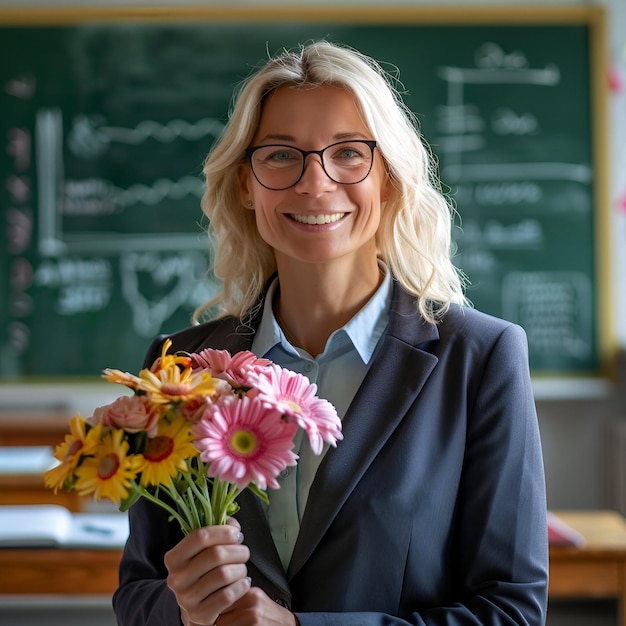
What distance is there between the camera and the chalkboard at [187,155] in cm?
386

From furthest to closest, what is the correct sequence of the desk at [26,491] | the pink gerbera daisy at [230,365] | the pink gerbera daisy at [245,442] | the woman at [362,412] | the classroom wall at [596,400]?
the classroom wall at [596,400], the desk at [26,491], the woman at [362,412], the pink gerbera daisy at [230,365], the pink gerbera daisy at [245,442]

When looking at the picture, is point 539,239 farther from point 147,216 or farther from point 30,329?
point 30,329

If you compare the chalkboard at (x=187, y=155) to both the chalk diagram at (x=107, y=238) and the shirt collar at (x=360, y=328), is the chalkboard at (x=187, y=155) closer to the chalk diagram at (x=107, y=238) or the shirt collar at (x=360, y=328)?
the chalk diagram at (x=107, y=238)

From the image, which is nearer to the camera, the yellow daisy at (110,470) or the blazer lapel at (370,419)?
the yellow daisy at (110,470)

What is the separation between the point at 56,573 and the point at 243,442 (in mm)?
1576

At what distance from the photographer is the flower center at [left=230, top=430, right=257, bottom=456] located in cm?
99

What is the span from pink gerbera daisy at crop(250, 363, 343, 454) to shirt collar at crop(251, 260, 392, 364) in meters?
0.36

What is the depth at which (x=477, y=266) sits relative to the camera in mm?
3938

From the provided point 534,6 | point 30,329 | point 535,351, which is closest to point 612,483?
point 535,351

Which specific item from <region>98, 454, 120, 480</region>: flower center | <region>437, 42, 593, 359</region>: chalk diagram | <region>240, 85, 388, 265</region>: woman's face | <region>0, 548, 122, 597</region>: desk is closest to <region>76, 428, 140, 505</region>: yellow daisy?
<region>98, 454, 120, 480</region>: flower center

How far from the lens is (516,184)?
392 centimetres

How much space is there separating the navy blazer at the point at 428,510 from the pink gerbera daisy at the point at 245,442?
318 mm

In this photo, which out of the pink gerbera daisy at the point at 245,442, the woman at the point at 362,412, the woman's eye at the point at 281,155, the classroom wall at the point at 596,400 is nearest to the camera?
the pink gerbera daisy at the point at 245,442

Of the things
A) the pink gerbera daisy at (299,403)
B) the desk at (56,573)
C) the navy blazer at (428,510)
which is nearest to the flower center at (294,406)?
the pink gerbera daisy at (299,403)
